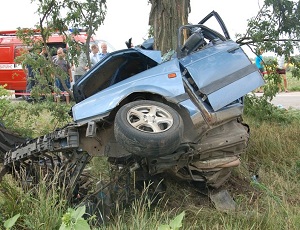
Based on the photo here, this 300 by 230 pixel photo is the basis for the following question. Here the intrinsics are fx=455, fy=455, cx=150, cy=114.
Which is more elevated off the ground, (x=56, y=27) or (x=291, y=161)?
(x=56, y=27)

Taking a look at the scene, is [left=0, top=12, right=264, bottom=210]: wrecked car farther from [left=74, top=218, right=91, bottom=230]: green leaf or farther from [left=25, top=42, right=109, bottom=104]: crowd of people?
[left=25, top=42, right=109, bottom=104]: crowd of people

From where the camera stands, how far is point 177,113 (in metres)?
4.12

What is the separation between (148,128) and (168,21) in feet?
11.3

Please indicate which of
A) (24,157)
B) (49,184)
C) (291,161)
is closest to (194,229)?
(49,184)

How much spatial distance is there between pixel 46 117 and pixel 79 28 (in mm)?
1958

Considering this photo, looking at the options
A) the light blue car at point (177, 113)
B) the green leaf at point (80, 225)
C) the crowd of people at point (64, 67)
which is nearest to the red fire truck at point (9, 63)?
the crowd of people at point (64, 67)

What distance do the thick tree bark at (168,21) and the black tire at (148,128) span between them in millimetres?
3060

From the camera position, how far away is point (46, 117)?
8453mm

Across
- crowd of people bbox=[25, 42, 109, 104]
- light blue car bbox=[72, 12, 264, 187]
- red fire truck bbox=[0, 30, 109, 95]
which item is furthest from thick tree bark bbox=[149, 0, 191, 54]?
red fire truck bbox=[0, 30, 109, 95]

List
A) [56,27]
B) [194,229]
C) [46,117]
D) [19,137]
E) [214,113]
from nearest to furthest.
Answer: [194,229], [214,113], [19,137], [56,27], [46,117]

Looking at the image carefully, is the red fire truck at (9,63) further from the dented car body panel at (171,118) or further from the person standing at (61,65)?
the dented car body panel at (171,118)

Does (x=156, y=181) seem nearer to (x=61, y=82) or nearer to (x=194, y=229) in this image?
(x=194, y=229)

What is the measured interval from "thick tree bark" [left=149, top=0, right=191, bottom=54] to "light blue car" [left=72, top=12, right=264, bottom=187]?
1814 mm

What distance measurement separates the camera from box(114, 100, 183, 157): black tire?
3783 millimetres
